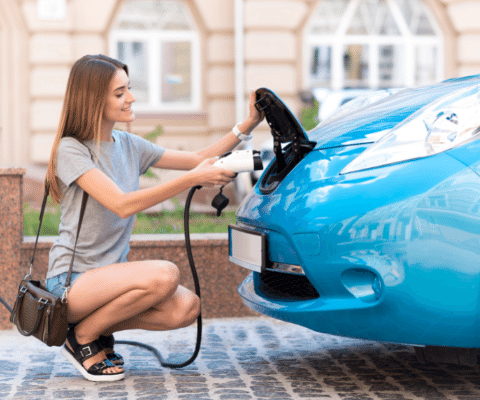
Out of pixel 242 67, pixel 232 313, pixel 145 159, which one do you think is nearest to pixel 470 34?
pixel 242 67

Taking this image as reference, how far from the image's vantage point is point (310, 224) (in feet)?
8.07

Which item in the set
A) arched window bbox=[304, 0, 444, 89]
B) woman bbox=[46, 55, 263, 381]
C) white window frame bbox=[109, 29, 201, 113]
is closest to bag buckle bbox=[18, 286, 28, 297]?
woman bbox=[46, 55, 263, 381]

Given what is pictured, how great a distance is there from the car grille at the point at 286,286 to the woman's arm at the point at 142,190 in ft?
1.39

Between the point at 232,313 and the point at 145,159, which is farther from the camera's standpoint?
the point at 232,313

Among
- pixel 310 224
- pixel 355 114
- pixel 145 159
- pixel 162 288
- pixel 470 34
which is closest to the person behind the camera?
pixel 310 224

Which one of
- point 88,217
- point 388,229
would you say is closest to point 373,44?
point 88,217

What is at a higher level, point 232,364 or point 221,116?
point 221,116

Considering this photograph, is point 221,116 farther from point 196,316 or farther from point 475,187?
point 475,187

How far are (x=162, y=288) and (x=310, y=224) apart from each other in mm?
681

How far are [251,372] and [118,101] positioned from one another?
1257 millimetres

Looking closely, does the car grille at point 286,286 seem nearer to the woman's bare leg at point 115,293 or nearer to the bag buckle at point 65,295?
the woman's bare leg at point 115,293

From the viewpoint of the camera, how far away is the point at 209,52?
10.8m

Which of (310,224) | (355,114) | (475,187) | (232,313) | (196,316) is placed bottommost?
(232,313)

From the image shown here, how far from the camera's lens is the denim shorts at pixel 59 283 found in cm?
279
